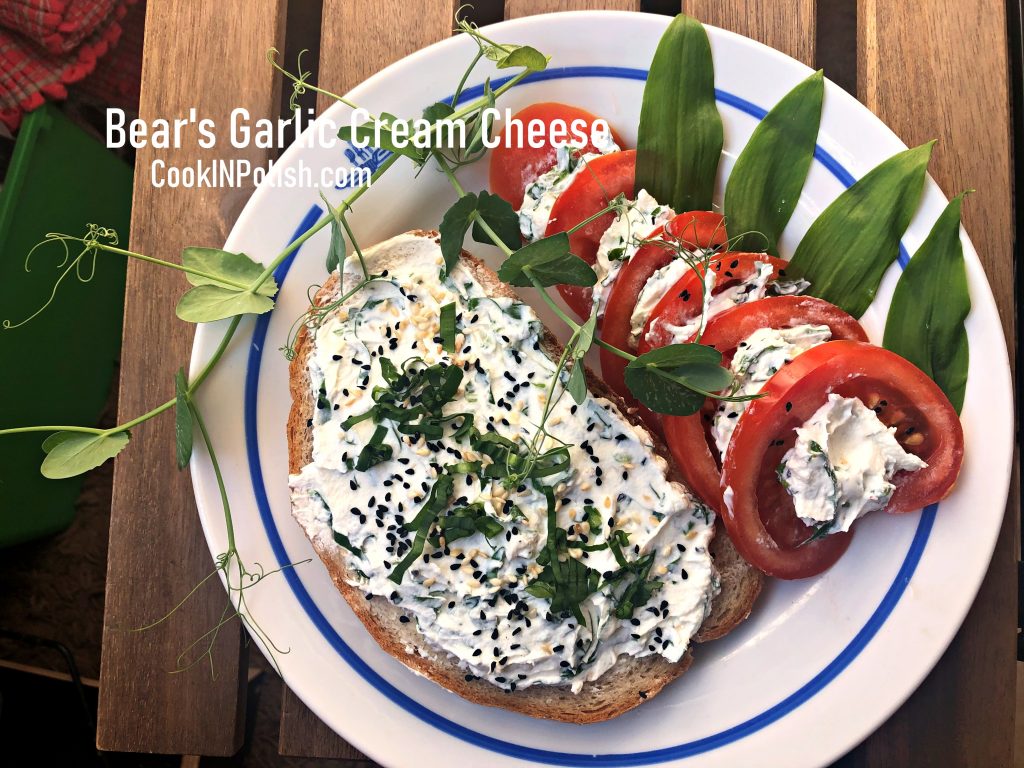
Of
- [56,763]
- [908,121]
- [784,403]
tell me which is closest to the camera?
[784,403]

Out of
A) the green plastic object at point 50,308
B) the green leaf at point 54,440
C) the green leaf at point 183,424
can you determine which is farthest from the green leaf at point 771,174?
the green plastic object at point 50,308

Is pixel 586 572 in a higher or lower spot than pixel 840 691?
higher

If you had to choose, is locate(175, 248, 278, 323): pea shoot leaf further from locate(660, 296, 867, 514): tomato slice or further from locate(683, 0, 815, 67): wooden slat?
locate(683, 0, 815, 67): wooden slat

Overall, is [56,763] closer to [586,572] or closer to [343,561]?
[343,561]

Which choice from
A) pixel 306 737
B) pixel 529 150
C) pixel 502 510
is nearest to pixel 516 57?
pixel 529 150

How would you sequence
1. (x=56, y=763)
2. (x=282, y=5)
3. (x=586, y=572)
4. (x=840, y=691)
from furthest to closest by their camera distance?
1. (x=56, y=763)
2. (x=282, y=5)
3. (x=840, y=691)
4. (x=586, y=572)

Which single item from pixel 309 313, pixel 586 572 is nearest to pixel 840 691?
pixel 586 572

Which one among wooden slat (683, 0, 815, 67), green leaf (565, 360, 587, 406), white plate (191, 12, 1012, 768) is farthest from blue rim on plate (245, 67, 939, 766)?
green leaf (565, 360, 587, 406)
